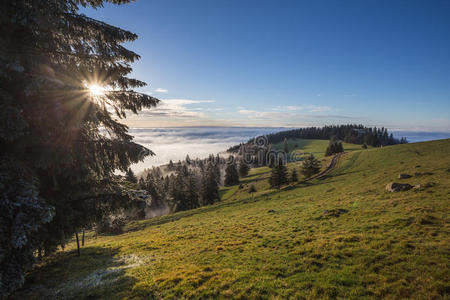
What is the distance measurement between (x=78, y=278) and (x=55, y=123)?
10.1m

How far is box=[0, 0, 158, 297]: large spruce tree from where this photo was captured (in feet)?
15.1

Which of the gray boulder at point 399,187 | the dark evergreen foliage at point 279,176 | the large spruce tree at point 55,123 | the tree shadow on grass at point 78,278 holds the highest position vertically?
the large spruce tree at point 55,123

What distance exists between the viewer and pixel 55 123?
576 cm

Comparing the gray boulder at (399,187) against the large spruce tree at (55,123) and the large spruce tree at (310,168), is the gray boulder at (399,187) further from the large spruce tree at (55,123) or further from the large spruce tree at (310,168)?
the large spruce tree at (55,123)

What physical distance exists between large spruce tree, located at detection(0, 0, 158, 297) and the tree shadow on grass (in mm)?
2640

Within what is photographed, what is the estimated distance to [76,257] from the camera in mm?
14664

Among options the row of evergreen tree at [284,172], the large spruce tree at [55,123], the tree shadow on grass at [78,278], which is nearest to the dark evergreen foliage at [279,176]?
the row of evergreen tree at [284,172]

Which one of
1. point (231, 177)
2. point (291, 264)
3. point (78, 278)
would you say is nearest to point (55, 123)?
point (78, 278)

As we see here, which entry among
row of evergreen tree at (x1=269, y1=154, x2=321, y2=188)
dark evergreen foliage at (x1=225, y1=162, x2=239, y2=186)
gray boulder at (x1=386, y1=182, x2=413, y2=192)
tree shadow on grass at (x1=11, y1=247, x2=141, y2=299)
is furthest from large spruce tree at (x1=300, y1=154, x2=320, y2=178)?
tree shadow on grass at (x1=11, y1=247, x2=141, y2=299)

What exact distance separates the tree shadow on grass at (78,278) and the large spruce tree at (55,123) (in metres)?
2.64

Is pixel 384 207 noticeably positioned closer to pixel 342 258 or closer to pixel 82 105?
pixel 342 258

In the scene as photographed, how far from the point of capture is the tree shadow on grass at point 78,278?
7.94m

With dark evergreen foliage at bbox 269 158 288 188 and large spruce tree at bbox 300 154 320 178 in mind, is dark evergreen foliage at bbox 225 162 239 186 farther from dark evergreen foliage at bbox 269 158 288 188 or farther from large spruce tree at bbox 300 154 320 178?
large spruce tree at bbox 300 154 320 178

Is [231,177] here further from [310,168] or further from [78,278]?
[78,278]
